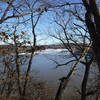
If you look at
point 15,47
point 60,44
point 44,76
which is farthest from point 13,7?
point 44,76

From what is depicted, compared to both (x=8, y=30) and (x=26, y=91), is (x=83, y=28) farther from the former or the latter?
(x=8, y=30)

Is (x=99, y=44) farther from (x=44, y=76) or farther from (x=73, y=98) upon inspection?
(x=44, y=76)

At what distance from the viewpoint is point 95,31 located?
224 inches

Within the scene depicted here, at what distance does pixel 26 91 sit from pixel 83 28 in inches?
266

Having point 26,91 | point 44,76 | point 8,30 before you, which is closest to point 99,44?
point 8,30

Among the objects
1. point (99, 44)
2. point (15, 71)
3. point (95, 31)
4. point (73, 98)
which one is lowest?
point (73, 98)

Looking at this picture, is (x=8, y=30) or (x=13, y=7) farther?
(x=8, y=30)

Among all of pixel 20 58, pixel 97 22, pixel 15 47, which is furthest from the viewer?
pixel 20 58

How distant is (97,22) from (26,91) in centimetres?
1292

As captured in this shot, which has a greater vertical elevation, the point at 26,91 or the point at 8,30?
the point at 8,30

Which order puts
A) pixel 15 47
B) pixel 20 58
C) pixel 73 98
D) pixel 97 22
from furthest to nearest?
pixel 73 98 < pixel 20 58 < pixel 15 47 < pixel 97 22

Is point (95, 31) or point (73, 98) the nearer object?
point (95, 31)

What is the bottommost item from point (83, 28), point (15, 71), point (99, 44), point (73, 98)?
point (73, 98)

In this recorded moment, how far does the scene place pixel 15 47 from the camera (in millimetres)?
14281
